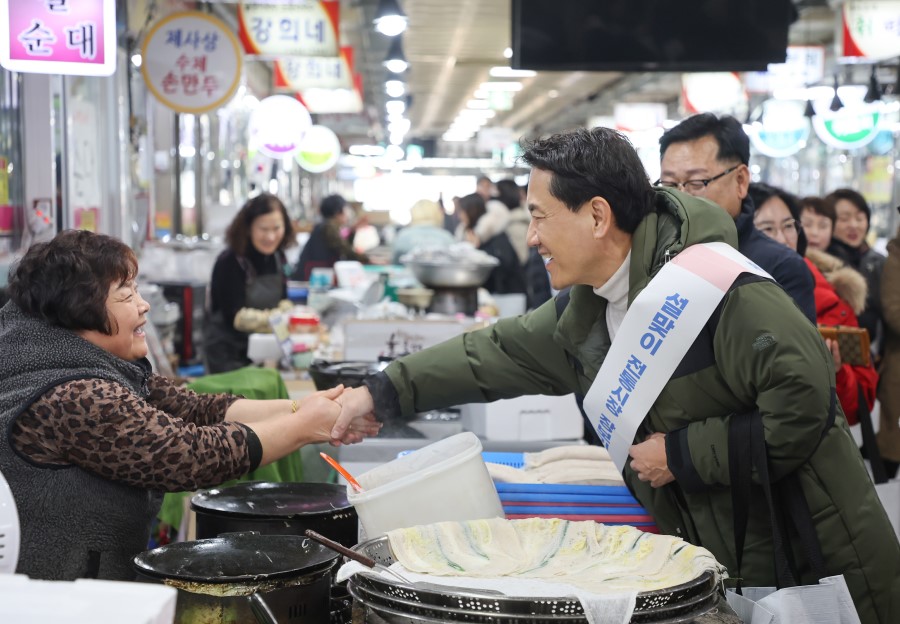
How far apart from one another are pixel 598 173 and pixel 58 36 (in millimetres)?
3591

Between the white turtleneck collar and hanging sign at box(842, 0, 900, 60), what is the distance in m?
9.02

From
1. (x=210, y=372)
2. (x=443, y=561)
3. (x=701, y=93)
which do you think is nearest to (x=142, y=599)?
(x=443, y=561)

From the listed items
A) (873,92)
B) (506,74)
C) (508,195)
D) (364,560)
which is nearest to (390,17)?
(508,195)

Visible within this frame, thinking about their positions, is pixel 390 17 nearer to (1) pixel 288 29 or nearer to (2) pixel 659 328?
(1) pixel 288 29

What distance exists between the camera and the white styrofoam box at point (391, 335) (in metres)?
5.12

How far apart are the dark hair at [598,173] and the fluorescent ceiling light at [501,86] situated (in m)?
21.6

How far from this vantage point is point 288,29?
10.3 metres

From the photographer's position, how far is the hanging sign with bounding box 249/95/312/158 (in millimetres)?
12945

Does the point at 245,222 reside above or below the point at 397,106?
below

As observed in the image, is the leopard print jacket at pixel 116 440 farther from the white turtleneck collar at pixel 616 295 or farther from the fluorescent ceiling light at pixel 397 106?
the fluorescent ceiling light at pixel 397 106

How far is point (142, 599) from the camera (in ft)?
3.79

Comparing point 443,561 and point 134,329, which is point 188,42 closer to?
point 134,329

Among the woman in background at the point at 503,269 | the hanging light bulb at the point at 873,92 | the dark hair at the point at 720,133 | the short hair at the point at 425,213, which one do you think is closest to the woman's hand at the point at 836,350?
the dark hair at the point at 720,133

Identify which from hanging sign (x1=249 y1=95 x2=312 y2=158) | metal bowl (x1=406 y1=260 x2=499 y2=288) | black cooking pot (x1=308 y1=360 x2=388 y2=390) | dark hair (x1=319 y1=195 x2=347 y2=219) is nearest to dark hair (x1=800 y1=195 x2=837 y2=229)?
metal bowl (x1=406 y1=260 x2=499 y2=288)
